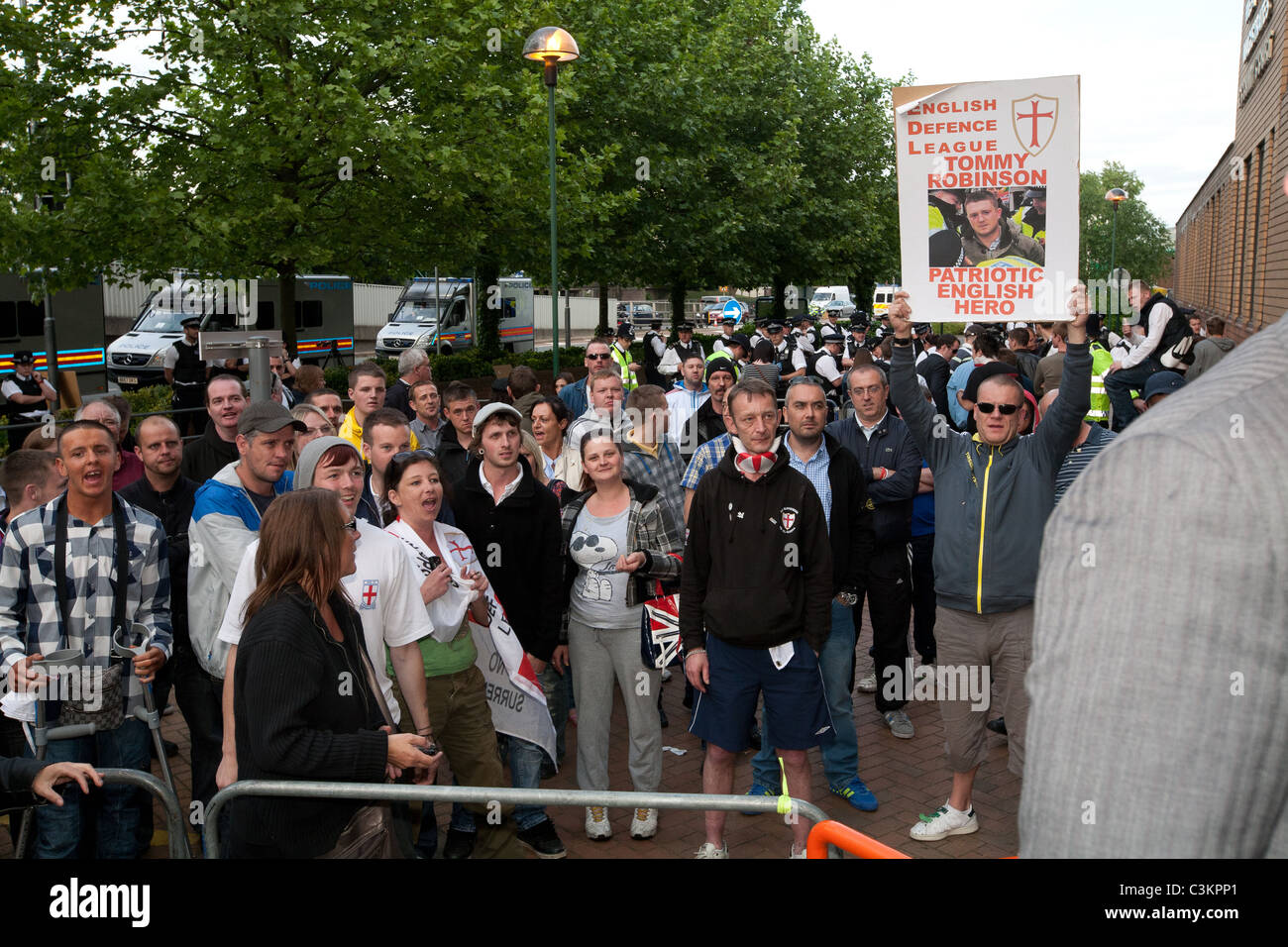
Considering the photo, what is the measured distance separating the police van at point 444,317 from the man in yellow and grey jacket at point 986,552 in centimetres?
2793

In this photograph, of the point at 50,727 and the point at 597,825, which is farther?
the point at 597,825

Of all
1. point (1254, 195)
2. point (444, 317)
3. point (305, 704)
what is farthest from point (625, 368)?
point (1254, 195)

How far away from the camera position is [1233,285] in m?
32.9

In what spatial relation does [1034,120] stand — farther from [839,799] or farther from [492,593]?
[839,799]

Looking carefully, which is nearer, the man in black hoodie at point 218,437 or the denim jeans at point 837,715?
the denim jeans at point 837,715

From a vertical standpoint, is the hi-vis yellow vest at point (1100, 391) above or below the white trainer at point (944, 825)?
above

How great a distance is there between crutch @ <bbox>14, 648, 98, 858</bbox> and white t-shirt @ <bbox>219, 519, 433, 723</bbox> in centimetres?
70

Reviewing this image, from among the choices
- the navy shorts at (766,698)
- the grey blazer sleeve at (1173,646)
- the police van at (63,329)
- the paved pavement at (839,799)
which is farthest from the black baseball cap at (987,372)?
the police van at (63,329)

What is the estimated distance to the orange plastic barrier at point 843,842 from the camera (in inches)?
98.6

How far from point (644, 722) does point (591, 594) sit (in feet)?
2.40

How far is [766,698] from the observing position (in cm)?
559

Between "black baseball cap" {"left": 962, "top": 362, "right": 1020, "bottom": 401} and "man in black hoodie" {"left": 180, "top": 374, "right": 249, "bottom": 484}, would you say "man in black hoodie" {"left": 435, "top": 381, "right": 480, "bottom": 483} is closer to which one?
"man in black hoodie" {"left": 180, "top": 374, "right": 249, "bottom": 484}

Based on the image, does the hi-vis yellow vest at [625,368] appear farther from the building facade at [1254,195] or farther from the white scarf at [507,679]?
the building facade at [1254,195]

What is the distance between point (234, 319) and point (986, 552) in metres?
27.7
